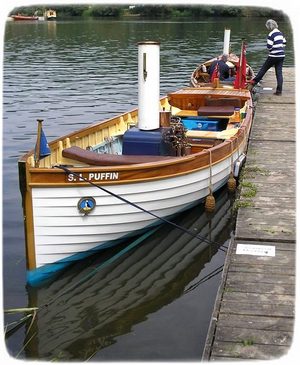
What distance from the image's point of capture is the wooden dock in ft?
16.0

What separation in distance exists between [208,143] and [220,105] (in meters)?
2.65

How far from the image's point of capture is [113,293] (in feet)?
24.1

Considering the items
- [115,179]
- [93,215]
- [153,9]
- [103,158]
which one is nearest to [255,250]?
[115,179]

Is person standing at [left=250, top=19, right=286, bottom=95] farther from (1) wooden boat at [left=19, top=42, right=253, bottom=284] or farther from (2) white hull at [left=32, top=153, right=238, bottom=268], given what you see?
(2) white hull at [left=32, top=153, right=238, bottom=268]

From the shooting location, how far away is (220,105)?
41.6 feet

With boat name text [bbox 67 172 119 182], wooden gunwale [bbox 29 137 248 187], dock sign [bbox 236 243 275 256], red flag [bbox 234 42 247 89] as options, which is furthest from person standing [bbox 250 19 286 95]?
dock sign [bbox 236 243 275 256]

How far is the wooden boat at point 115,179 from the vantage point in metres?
7.12

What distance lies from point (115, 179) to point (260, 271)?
7.85 feet

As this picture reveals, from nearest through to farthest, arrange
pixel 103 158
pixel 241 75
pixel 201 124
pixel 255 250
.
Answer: pixel 255 250 < pixel 103 158 < pixel 201 124 < pixel 241 75

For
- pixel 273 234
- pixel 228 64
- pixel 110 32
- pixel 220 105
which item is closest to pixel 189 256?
pixel 273 234

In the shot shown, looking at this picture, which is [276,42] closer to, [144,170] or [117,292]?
[144,170]

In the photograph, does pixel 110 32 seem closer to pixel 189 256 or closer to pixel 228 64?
pixel 228 64

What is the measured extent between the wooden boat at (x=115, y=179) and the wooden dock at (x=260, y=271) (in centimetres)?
92

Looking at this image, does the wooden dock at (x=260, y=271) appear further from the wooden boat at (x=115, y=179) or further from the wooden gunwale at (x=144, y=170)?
the wooden boat at (x=115, y=179)
